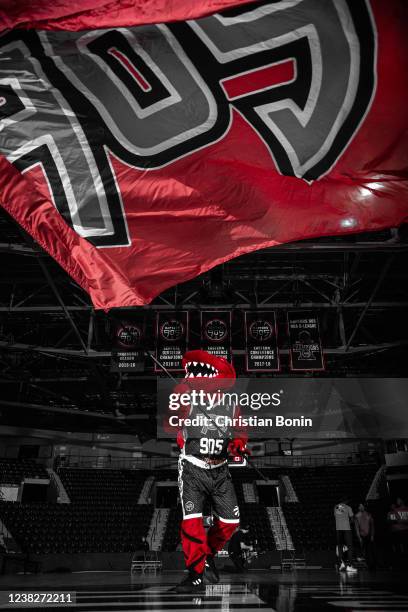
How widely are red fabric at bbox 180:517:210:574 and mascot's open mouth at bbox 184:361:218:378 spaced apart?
1.41 m

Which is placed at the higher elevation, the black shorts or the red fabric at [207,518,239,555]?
the black shorts

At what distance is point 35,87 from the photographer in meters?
3.48

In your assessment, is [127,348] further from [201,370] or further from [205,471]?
[205,471]

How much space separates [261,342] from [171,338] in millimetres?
2229

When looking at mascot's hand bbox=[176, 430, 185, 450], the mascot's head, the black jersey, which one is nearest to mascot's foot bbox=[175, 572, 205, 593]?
the black jersey

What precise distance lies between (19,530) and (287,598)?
14.7 metres

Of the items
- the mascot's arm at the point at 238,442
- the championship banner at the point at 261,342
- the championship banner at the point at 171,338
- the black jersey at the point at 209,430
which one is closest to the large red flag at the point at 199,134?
the black jersey at the point at 209,430

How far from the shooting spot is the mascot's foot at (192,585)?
3.87 m

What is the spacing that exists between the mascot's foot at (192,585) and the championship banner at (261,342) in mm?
7808

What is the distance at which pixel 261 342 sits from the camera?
12234 millimetres

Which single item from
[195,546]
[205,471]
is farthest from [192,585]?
[205,471]

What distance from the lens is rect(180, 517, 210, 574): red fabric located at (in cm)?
405

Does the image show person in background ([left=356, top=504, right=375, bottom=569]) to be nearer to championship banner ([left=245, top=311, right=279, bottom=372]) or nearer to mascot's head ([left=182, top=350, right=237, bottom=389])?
championship banner ([left=245, top=311, right=279, bottom=372])

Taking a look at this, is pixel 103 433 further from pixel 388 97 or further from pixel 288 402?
pixel 388 97
